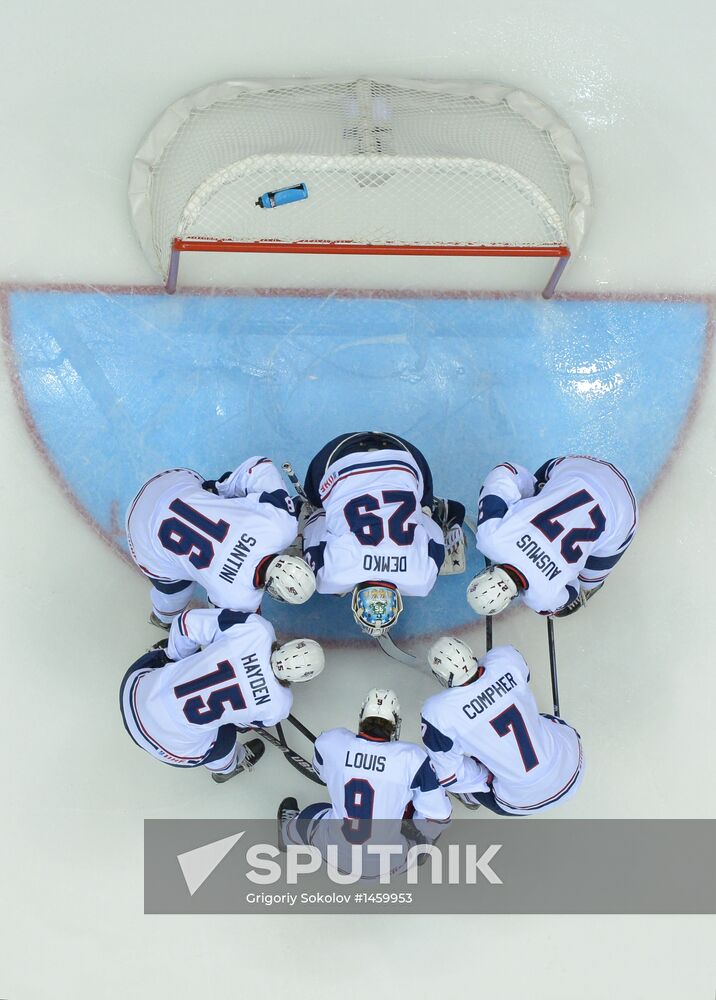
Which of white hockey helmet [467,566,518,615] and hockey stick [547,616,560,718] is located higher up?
white hockey helmet [467,566,518,615]

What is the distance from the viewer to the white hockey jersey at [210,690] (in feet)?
13.0

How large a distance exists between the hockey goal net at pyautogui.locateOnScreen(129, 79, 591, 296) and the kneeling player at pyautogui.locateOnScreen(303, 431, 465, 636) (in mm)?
1271

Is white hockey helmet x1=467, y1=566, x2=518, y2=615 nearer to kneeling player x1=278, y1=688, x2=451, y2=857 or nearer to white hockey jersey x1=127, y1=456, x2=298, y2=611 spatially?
kneeling player x1=278, y1=688, x2=451, y2=857

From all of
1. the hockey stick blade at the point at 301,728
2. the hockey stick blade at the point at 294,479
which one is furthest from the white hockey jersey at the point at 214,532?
the hockey stick blade at the point at 301,728

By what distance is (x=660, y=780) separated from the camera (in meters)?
4.76

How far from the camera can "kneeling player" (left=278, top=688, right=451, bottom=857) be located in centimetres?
389

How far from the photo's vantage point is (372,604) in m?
3.94

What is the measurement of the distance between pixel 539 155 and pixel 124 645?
10.4ft

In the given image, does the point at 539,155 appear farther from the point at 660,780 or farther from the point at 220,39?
the point at 660,780

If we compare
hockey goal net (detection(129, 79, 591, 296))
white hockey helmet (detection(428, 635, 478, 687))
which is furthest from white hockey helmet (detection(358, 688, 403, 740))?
hockey goal net (detection(129, 79, 591, 296))

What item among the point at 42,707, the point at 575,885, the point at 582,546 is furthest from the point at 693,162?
the point at 42,707

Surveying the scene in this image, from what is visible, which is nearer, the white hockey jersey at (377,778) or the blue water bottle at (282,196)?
the white hockey jersey at (377,778)

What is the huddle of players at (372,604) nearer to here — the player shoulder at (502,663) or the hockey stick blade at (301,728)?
the player shoulder at (502,663)

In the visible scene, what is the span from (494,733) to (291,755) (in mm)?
1120
